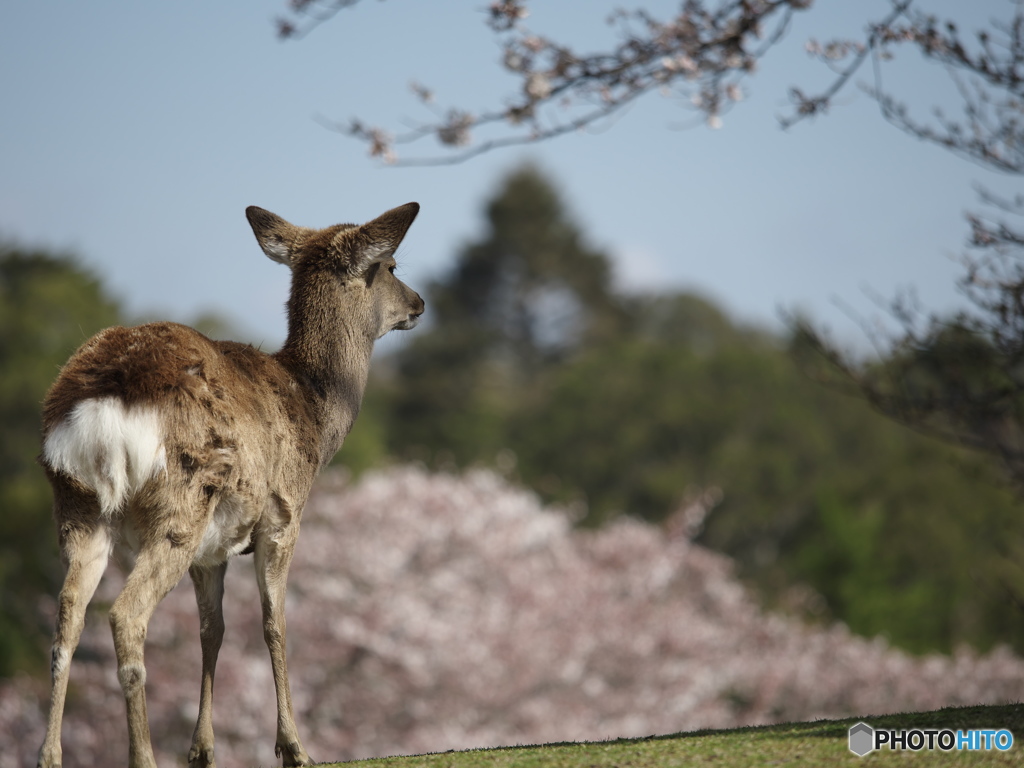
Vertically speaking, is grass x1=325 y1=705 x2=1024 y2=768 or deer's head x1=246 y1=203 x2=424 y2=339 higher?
deer's head x1=246 y1=203 x2=424 y2=339

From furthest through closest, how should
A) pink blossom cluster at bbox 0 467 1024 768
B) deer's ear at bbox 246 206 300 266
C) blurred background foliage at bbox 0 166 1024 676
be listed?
blurred background foliage at bbox 0 166 1024 676
pink blossom cluster at bbox 0 467 1024 768
deer's ear at bbox 246 206 300 266

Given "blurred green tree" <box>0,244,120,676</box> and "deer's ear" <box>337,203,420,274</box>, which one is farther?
"blurred green tree" <box>0,244,120,676</box>

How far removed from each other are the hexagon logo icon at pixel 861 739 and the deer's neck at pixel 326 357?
8.52 feet

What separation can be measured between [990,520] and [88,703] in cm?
2330

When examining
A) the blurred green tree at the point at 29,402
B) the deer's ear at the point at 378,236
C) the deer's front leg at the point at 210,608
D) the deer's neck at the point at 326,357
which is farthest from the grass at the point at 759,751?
the blurred green tree at the point at 29,402

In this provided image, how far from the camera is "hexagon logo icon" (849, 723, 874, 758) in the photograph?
424cm

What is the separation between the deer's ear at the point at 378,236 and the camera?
511cm

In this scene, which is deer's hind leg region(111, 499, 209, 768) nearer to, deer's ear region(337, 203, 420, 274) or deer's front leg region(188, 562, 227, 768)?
deer's front leg region(188, 562, 227, 768)

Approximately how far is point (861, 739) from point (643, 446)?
34070 mm

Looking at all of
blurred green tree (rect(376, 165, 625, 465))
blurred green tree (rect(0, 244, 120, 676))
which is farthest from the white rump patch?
blurred green tree (rect(376, 165, 625, 465))

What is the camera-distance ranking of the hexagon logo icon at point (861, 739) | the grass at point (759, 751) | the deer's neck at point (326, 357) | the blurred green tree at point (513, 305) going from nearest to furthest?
the grass at point (759, 751) → the hexagon logo icon at point (861, 739) → the deer's neck at point (326, 357) → the blurred green tree at point (513, 305)

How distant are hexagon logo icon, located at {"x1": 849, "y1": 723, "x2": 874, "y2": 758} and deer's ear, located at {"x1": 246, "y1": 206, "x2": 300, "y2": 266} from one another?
3.32m

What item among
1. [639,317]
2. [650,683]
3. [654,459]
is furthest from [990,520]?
[639,317]

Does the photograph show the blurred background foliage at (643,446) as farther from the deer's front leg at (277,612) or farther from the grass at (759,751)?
the deer's front leg at (277,612)
